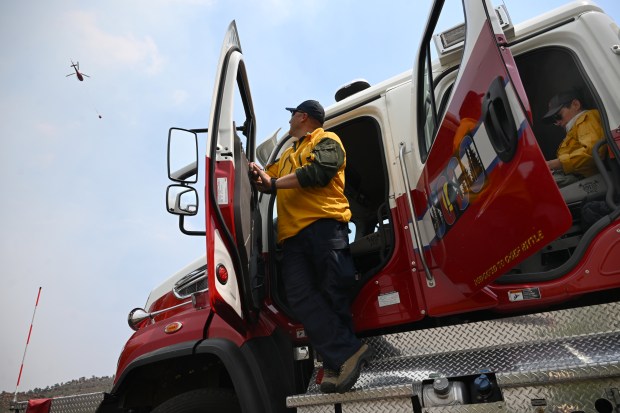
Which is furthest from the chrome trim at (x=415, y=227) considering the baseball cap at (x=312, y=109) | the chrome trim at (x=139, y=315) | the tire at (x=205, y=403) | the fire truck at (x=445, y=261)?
the chrome trim at (x=139, y=315)

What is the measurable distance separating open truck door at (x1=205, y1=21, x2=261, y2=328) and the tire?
570 mm

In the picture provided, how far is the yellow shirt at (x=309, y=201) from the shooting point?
Result: 8.17 feet

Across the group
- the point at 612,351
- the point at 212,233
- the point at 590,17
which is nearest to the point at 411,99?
the point at 590,17

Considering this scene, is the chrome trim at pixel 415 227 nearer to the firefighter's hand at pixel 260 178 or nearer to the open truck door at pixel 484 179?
the open truck door at pixel 484 179

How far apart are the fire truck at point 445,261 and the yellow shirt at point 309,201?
25cm

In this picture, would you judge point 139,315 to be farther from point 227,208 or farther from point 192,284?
point 227,208

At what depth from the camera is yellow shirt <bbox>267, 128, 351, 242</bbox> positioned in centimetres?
249

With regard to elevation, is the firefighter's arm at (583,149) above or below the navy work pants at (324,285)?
above

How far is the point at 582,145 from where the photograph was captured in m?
2.29

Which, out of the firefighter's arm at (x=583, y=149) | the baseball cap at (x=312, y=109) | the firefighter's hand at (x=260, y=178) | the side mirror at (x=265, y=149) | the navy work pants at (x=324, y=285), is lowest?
the navy work pants at (x=324, y=285)

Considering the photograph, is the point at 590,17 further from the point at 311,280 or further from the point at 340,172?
the point at 311,280

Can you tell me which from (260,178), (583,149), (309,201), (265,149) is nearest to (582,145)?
(583,149)

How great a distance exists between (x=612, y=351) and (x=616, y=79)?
55.6 inches

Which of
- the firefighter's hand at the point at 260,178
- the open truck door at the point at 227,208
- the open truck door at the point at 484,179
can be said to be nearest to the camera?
the open truck door at the point at 484,179
